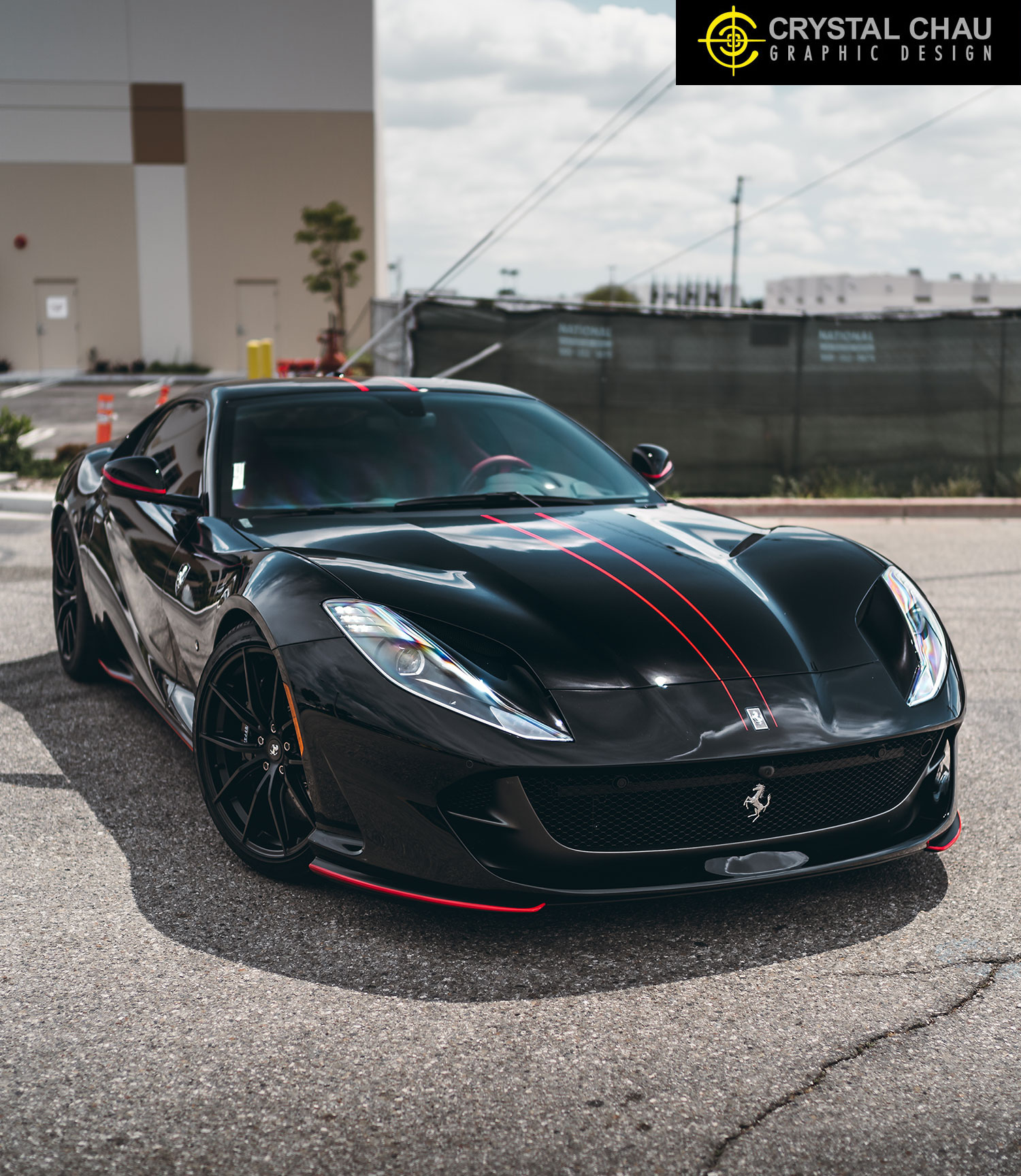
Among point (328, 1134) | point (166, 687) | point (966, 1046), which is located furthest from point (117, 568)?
point (966, 1046)

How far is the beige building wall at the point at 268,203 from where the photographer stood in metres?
37.3

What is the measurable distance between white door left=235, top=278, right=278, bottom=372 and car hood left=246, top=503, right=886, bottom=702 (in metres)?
36.0

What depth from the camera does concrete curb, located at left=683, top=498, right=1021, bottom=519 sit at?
11133 mm

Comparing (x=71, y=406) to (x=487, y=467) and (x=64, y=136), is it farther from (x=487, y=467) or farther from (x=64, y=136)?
(x=487, y=467)

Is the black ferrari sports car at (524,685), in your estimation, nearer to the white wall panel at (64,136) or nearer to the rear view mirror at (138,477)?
the rear view mirror at (138,477)

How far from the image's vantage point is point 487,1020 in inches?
102

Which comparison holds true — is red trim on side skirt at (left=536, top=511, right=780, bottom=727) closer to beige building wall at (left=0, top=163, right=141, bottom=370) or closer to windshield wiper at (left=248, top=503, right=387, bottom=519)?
windshield wiper at (left=248, top=503, right=387, bottom=519)


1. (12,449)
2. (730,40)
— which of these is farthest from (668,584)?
(12,449)

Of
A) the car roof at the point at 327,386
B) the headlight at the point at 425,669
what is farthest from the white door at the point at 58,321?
the headlight at the point at 425,669

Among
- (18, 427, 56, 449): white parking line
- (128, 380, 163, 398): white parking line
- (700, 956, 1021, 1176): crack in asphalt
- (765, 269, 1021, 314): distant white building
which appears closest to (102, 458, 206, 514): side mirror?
(700, 956, 1021, 1176): crack in asphalt

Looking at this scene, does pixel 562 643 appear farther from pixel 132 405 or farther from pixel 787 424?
pixel 132 405

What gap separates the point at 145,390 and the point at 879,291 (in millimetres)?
85062

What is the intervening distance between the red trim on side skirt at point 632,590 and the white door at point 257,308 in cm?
3598

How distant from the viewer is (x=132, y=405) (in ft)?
87.0
